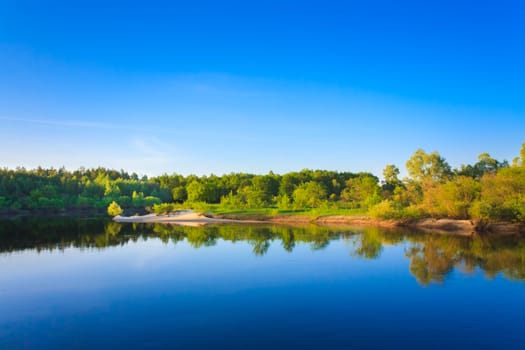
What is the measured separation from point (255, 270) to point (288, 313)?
5162mm

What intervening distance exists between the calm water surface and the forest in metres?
11.9

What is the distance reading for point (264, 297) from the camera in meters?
10.9

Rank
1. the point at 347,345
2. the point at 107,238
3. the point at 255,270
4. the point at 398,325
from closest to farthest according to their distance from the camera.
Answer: the point at 347,345 < the point at 398,325 < the point at 255,270 < the point at 107,238

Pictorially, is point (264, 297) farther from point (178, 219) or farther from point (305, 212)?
point (178, 219)

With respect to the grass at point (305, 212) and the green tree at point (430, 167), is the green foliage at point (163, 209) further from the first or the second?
the green tree at point (430, 167)

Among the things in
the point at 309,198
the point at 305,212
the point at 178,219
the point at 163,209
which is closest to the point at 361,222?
the point at 305,212

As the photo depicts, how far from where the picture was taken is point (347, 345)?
7.55 meters

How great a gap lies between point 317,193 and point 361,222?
462 inches

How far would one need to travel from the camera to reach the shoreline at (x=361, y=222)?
28256 millimetres

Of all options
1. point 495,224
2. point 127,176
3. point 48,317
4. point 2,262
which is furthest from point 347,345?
point 127,176

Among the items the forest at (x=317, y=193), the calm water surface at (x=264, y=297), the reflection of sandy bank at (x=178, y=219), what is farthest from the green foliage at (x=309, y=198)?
the calm water surface at (x=264, y=297)

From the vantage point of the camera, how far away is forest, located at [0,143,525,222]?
3041 cm

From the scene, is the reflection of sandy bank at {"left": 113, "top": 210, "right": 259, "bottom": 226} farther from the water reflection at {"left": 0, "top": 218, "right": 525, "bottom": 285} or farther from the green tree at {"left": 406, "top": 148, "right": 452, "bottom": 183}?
the green tree at {"left": 406, "top": 148, "right": 452, "bottom": 183}

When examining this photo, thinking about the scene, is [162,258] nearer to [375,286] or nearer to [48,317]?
[48,317]
